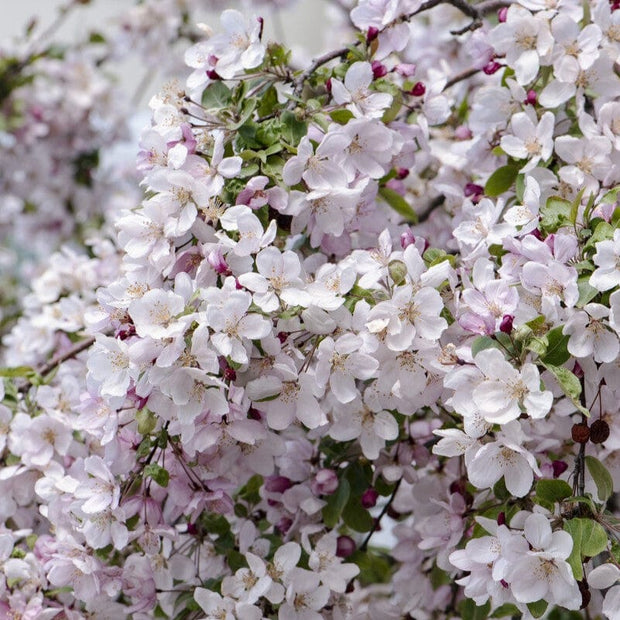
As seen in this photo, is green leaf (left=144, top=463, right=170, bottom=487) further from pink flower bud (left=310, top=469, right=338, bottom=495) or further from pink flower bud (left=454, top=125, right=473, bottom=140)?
pink flower bud (left=454, top=125, right=473, bottom=140)

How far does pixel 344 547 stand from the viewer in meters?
1.06

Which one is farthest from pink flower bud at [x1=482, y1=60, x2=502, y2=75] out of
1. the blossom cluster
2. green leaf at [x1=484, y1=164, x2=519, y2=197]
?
green leaf at [x1=484, y1=164, x2=519, y2=197]

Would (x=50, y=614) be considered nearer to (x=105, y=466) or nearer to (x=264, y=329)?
(x=105, y=466)

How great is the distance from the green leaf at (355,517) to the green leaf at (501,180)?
376 millimetres

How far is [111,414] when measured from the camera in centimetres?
92

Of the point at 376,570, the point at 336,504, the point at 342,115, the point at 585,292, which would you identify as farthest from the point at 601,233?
the point at 376,570

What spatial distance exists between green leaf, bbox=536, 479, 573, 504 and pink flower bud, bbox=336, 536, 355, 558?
0.96 feet

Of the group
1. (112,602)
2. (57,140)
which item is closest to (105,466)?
(112,602)

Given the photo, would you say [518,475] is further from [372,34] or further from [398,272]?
[372,34]

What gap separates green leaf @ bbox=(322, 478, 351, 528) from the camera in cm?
103

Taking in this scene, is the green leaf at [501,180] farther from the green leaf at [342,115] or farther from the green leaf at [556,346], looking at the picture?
the green leaf at [556,346]

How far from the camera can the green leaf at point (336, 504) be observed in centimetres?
103

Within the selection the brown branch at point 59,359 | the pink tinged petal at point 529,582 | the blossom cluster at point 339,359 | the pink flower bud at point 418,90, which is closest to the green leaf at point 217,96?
the blossom cluster at point 339,359

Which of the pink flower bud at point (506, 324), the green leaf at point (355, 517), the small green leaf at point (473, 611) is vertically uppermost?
the pink flower bud at point (506, 324)
